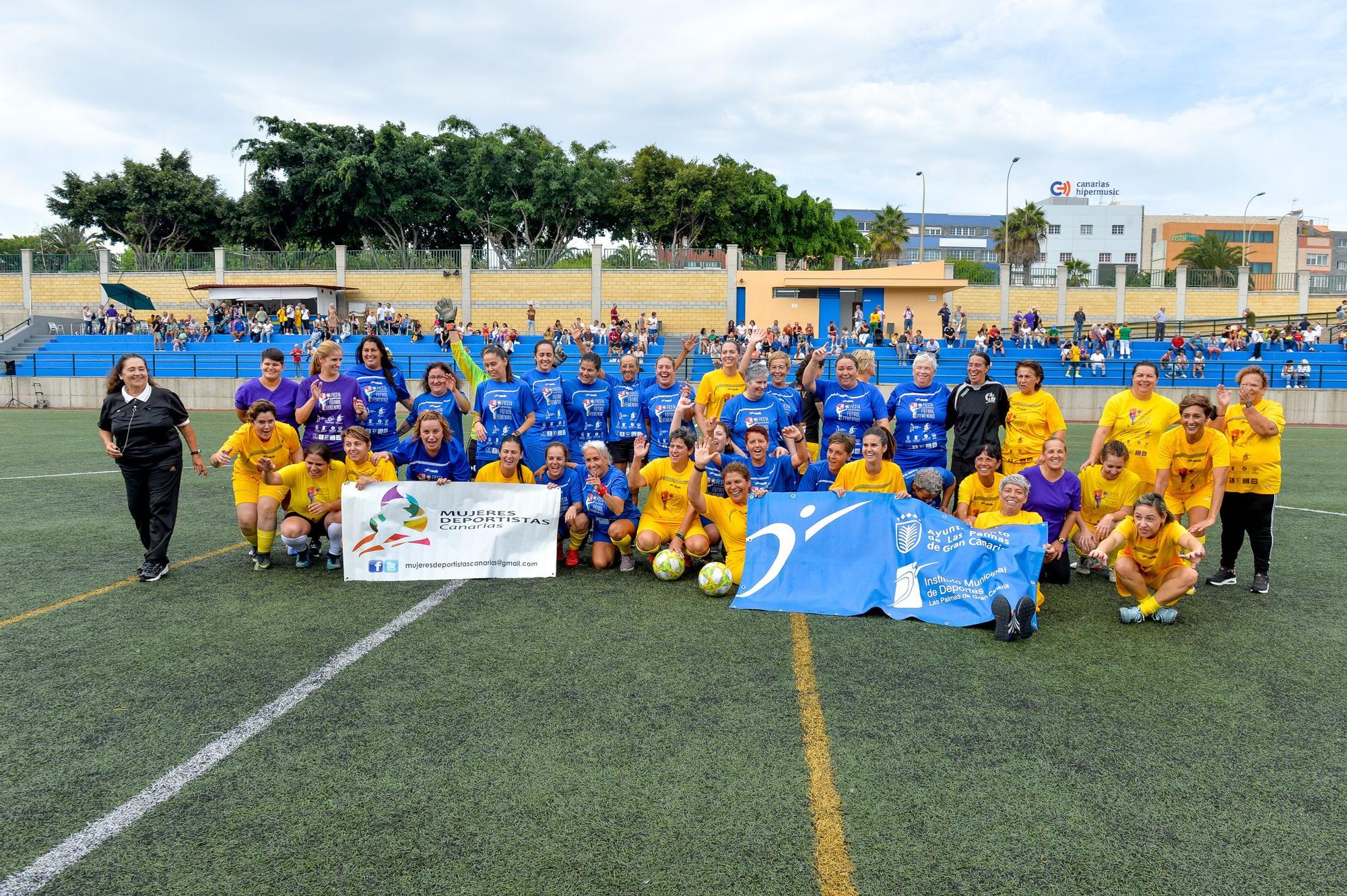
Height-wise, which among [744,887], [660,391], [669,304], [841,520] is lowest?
[744,887]

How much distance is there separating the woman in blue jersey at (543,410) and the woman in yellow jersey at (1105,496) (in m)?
4.66

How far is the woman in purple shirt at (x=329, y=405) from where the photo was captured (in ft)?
25.0

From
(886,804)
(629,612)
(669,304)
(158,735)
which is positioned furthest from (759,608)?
(669,304)

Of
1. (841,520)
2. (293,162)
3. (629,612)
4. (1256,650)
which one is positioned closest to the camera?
(1256,650)

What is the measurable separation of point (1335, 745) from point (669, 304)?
125 ft

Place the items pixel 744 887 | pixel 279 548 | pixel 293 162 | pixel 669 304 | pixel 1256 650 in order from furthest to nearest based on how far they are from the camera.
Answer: pixel 293 162 < pixel 669 304 < pixel 279 548 < pixel 1256 650 < pixel 744 887

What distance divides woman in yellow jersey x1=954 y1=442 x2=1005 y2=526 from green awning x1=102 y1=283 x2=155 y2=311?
39152mm

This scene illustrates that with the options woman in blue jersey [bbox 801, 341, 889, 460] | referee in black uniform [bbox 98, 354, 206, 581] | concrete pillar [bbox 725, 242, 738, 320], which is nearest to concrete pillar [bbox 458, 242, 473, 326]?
concrete pillar [bbox 725, 242, 738, 320]

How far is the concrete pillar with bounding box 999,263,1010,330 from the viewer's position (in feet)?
144

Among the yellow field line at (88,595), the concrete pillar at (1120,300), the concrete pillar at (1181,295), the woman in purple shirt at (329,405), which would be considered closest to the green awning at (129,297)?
the yellow field line at (88,595)

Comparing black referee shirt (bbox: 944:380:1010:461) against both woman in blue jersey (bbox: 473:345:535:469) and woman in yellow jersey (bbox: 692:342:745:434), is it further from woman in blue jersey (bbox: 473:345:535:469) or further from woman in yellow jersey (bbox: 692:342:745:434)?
woman in blue jersey (bbox: 473:345:535:469)

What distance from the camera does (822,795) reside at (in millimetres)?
3656

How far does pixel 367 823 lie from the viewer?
3.42 meters

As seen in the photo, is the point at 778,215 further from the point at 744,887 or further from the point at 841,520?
the point at 744,887
